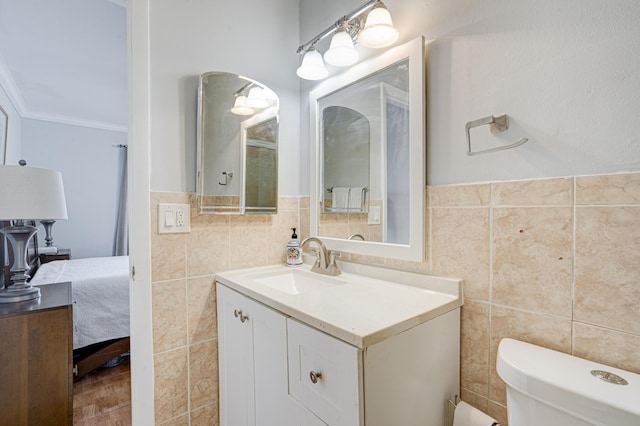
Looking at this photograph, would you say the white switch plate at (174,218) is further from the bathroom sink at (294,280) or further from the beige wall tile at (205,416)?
the beige wall tile at (205,416)

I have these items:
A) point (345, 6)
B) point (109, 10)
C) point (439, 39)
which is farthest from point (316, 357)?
point (109, 10)

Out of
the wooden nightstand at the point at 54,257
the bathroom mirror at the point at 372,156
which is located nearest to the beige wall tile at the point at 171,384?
the bathroom mirror at the point at 372,156

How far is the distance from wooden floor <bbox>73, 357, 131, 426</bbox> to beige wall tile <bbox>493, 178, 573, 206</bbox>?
7.28 ft

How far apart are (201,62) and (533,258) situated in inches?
58.7

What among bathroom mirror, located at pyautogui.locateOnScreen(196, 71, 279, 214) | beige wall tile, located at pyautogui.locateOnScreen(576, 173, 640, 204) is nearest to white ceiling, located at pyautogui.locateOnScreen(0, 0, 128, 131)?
bathroom mirror, located at pyautogui.locateOnScreen(196, 71, 279, 214)

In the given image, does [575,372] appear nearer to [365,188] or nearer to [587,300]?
[587,300]

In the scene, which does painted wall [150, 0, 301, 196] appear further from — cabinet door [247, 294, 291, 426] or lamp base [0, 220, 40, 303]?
lamp base [0, 220, 40, 303]

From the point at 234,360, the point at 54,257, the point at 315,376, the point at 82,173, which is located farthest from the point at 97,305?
the point at 82,173

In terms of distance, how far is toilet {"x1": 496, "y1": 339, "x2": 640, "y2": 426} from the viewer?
1.89 feet

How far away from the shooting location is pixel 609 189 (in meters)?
0.72

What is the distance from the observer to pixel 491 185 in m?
0.92

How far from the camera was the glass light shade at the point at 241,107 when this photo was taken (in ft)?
4.64

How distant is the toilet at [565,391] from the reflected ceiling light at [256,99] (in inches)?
55.1

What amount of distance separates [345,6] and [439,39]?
57 centimetres
